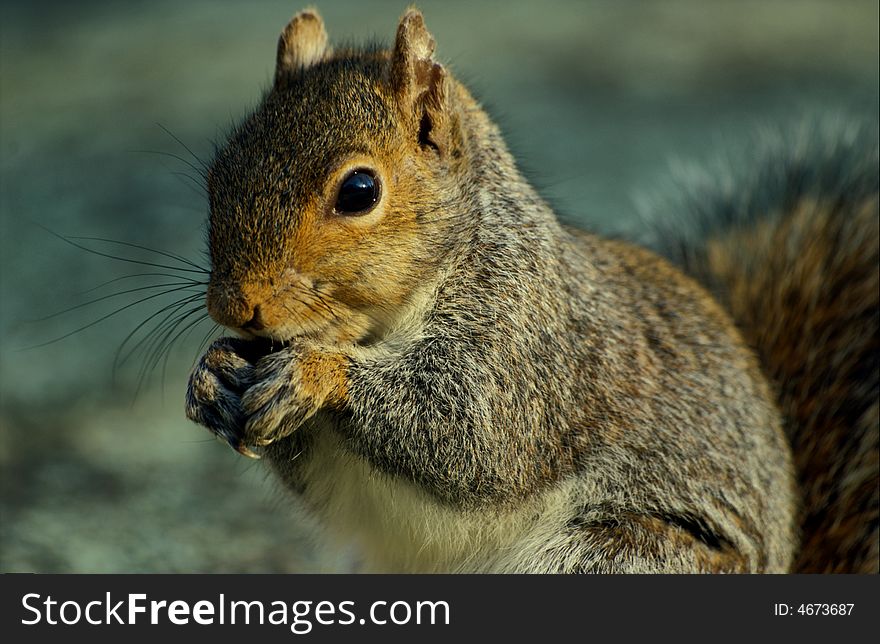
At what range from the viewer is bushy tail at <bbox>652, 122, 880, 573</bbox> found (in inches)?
69.0

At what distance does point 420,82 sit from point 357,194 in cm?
23

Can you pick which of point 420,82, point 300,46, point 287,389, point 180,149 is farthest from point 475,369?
point 180,149

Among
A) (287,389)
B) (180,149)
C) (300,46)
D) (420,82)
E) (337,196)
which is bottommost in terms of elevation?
(287,389)

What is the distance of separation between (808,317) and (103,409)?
1.67 metres

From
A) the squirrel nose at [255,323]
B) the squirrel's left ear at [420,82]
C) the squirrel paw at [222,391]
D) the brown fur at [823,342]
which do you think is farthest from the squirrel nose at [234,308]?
the brown fur at [823,342]

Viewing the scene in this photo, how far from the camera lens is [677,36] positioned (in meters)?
4.73

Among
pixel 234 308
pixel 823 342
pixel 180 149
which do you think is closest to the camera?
pixel 234 308

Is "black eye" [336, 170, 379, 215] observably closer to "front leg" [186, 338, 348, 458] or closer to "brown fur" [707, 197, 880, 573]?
"front leg" [186, 338, 348, 458]

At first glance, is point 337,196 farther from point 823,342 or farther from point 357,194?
point 823,342

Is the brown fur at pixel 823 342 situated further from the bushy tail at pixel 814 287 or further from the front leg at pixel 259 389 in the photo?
Result: the front leg at pixel 259 389

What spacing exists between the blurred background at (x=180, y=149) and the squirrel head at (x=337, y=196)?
0.25 m

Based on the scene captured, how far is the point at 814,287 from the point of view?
77.6 inches

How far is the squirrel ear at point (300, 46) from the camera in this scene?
1.63m
